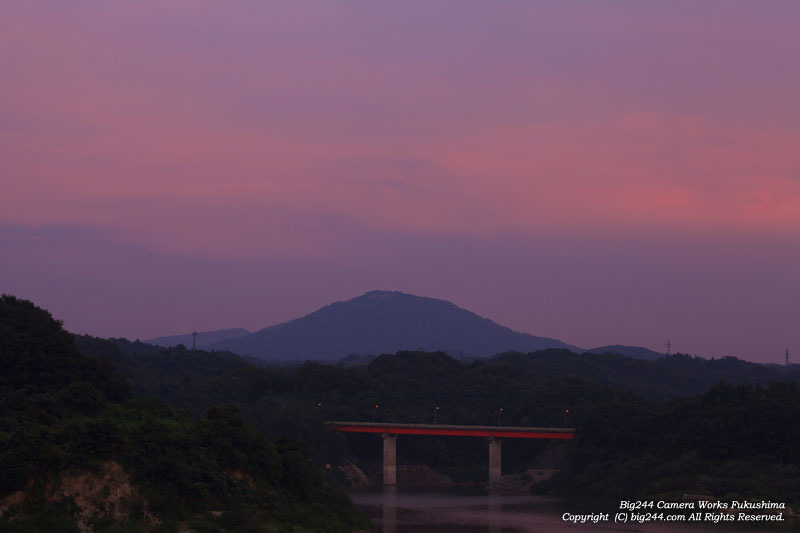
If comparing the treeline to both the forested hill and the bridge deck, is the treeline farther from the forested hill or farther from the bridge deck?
the forested hill

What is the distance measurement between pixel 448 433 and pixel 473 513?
4444 centimetres

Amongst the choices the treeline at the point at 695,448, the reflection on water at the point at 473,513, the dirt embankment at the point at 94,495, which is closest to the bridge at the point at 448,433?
the treeline at the point at 695,448

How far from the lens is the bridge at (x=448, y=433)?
14100 cm

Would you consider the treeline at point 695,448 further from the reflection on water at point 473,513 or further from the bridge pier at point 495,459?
the bridge pier at point 495,459

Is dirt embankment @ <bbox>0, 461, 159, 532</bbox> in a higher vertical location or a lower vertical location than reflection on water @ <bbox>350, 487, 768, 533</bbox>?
higher

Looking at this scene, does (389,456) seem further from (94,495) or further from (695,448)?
(94,495)

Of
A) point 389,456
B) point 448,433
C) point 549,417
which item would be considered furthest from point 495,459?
point 549,417

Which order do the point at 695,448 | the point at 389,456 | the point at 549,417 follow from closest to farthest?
the point at 695,448 < the point at 389,456 < the point at 549,417

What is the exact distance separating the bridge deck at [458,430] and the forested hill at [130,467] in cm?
6223

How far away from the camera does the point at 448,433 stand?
146 m

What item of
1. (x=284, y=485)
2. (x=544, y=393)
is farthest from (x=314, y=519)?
(x=544, y=393)

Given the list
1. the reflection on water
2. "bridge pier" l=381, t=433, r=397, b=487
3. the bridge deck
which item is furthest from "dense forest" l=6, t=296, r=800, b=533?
the reflection on water

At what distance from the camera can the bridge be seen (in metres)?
141

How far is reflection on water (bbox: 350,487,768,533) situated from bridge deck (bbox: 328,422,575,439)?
1337 centimetres
